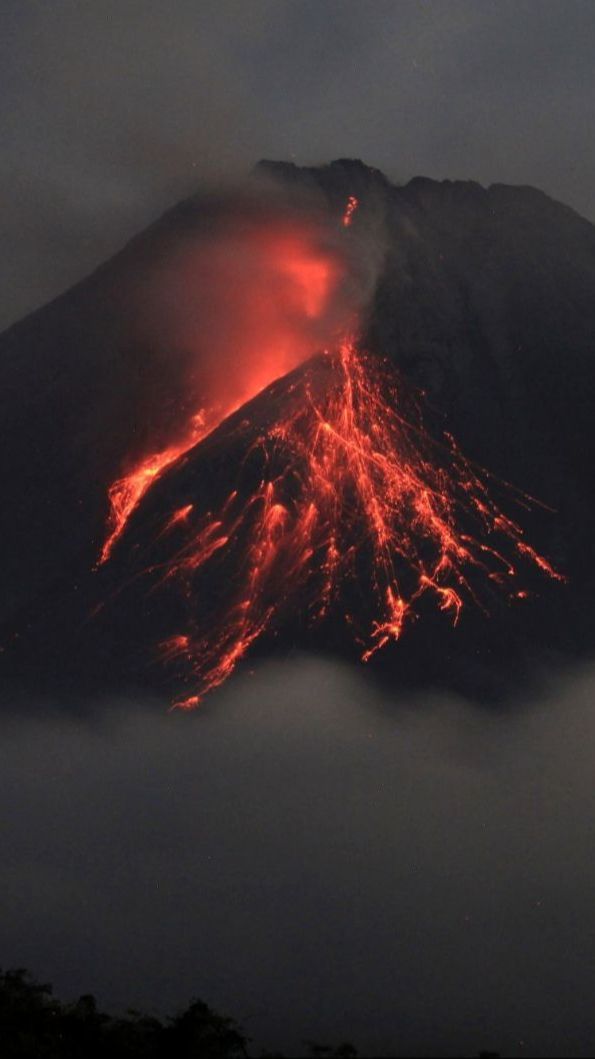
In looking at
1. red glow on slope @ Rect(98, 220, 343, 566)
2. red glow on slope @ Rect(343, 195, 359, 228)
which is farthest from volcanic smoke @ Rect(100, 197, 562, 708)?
red glow on slope @ Rect(343, 195, 359, 228)

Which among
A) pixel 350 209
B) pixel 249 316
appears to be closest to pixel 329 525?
pixel 249 316

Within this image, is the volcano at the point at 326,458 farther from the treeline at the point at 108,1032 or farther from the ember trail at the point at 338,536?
the treeline at the point at 108,1032

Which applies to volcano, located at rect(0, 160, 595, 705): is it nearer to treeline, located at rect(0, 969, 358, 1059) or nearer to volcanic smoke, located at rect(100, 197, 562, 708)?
volcanic smoke, located at rect(100, 197, 562, 708)

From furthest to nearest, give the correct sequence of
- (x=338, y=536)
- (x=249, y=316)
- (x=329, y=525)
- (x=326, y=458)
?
1. (x=249, y=316)
2. (x=326, y=458)
3. (x=329, y=525)
4. (x=338, y=536)

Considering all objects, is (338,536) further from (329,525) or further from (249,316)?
(249,316)

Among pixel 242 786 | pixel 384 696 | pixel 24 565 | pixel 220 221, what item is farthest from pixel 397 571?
pixel 220 221
